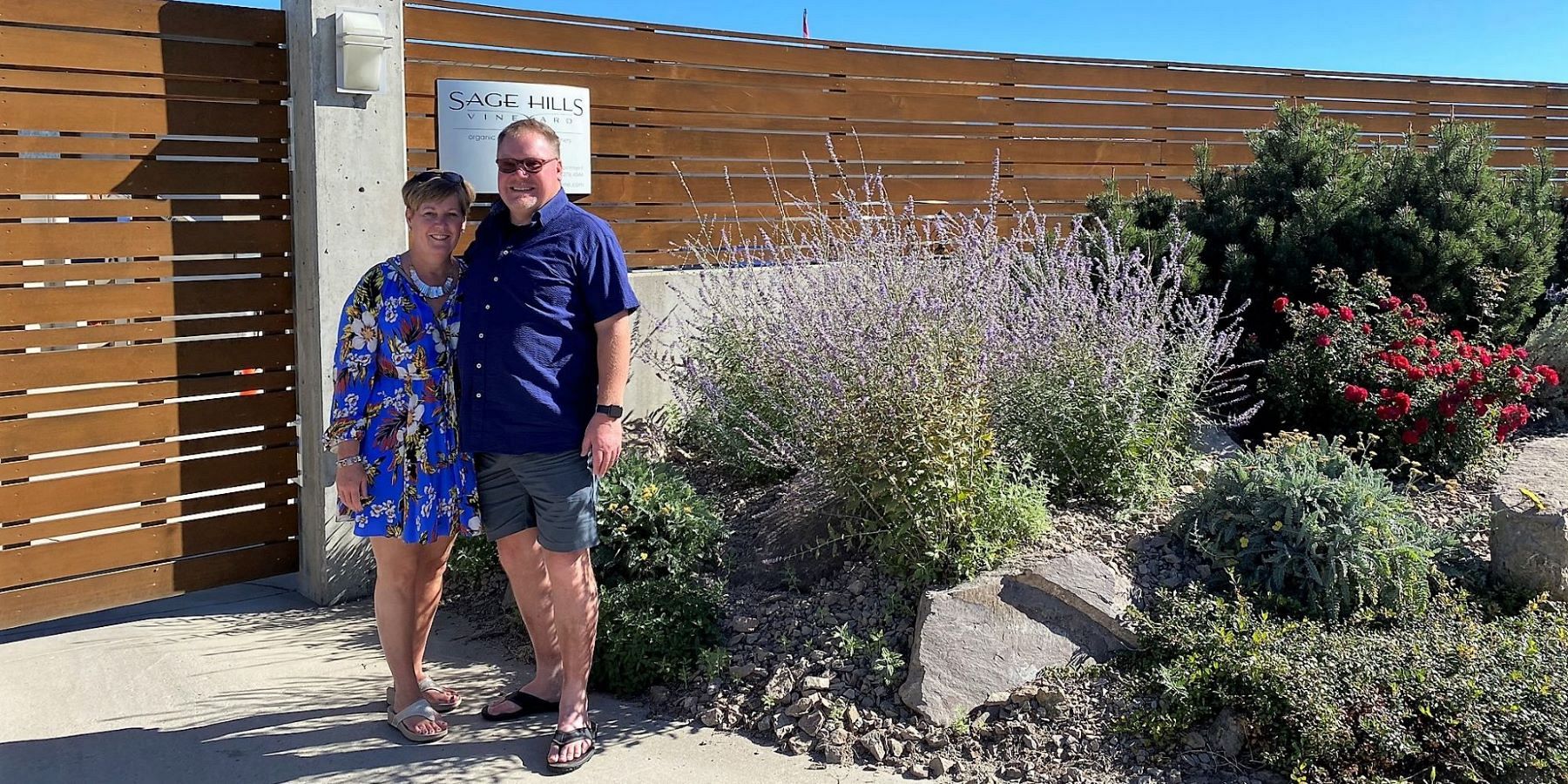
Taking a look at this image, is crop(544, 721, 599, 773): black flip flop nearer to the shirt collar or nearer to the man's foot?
the man's foot

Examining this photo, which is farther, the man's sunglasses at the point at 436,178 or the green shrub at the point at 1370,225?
the green shrub at the point at 1370,225

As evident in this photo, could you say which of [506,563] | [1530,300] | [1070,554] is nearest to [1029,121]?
[1530,300]

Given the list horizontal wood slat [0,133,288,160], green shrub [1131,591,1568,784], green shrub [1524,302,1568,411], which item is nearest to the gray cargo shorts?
green shrub [1131,591,1568,784]

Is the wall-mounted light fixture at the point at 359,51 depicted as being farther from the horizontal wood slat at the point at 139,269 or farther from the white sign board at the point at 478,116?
the white sign board at the point at 478,116

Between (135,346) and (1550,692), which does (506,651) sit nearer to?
(135,346)

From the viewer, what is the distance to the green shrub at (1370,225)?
707cm

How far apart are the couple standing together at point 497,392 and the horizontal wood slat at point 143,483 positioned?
1668mm

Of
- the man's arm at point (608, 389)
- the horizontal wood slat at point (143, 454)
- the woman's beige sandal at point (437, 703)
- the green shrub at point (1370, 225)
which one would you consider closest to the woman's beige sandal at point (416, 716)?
the woman's beige sandal at point (437, 703)

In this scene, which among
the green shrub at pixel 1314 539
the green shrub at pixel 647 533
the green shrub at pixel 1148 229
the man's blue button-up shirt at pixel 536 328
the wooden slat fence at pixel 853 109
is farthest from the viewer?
the green shrub at pixel 1148 229

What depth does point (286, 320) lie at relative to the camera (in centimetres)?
497

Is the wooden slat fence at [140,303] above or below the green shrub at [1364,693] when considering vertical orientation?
above

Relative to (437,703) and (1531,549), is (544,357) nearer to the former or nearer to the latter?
(437,703)

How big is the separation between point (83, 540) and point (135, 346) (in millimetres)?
775

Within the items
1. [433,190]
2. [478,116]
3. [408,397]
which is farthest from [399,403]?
[478,116]
